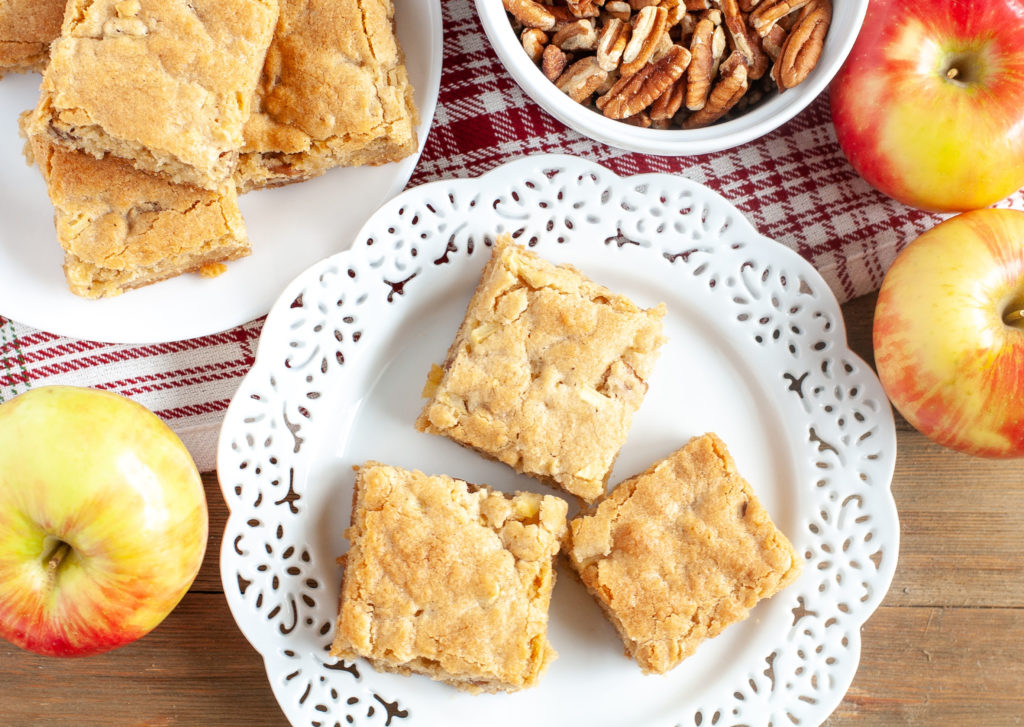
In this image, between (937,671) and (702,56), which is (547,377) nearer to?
(702,56)

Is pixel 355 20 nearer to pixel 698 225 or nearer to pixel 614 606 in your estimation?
pixel 698 225

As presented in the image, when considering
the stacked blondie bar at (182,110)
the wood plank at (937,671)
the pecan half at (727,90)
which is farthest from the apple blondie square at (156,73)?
the wood plank at (937,671)

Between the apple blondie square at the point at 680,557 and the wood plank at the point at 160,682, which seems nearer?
the apple blondie square at the point at 680,557

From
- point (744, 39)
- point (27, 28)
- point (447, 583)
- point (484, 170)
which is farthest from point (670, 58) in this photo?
point (27, 28)

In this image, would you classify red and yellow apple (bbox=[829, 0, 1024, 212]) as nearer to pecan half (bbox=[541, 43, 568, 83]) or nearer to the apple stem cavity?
the apple stem cavity

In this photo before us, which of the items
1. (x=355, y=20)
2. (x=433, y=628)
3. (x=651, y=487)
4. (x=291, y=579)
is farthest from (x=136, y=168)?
(x=651, y=487)

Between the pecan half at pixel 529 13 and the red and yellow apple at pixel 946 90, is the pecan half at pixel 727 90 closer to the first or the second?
the red and yellow apple at pixel 946 90

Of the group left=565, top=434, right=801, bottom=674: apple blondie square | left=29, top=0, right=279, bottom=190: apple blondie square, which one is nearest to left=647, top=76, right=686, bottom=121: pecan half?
left=565, top=434, right=801, bottom=674: apple blondie square
